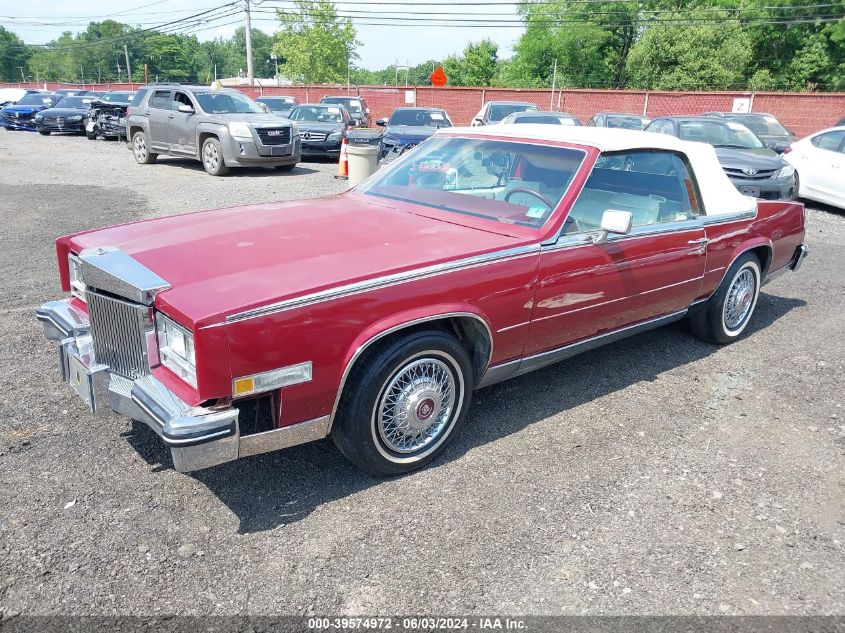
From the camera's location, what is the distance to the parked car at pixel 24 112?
2584cm

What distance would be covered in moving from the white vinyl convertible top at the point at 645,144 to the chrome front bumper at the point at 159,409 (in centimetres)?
264

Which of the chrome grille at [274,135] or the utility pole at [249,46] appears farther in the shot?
the utility pole at [249,46]

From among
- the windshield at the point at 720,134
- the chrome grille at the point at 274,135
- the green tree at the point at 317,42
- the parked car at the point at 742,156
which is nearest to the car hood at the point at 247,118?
the chrome grille at the point at 274,135

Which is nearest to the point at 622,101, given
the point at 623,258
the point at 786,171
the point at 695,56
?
the point at 695,56

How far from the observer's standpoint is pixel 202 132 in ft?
46.2

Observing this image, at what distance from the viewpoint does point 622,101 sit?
28766 millimetres

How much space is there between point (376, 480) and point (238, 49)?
6083 inches

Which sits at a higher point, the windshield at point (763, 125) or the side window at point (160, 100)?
the side window at point (160, 100)

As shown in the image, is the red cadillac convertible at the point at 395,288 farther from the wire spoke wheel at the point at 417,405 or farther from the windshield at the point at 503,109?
the windshield at the point at 503,109

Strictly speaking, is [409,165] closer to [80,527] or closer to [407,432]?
[407,432]

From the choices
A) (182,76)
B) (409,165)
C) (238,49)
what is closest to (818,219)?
(409,165)

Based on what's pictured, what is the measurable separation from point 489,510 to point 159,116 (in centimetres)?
1447

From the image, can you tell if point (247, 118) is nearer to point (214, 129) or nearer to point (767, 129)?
point (214, 129)

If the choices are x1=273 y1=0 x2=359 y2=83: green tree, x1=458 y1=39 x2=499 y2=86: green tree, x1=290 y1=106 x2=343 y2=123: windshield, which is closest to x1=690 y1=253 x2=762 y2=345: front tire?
x1=290 y1=106 x2=343 y2=123: windshield
